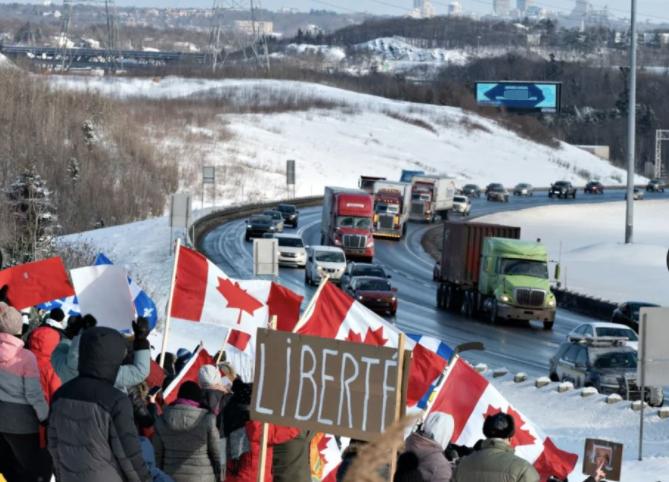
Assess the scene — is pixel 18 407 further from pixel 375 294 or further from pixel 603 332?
pixel 375 294

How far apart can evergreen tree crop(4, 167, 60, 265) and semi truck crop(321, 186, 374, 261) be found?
11346 mm

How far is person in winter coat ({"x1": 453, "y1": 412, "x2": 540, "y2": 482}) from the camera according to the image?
25.2 ft

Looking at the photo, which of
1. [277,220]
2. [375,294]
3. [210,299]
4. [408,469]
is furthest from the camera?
[277,220]

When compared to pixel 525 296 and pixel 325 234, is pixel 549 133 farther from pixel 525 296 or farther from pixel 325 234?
pixel 525 296

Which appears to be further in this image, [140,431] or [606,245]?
[606,245]

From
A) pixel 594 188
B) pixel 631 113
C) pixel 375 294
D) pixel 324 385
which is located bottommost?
pixel 594 188

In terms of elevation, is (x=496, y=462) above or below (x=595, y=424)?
above

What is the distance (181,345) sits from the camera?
98.2 ft

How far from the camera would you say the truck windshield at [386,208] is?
71.9 metres

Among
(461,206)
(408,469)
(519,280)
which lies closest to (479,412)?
(408,469)

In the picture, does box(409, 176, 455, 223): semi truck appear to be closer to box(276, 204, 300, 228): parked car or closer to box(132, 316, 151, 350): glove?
box(276, 204, 300, 228): parked car

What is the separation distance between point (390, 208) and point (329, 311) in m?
60.2

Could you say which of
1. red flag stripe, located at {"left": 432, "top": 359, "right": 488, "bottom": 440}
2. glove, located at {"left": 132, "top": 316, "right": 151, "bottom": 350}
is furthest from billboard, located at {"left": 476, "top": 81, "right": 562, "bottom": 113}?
glove, located at {"left": 132, "top": 316, "right": 151, "bottom": 350}

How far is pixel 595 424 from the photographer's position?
922 inches
